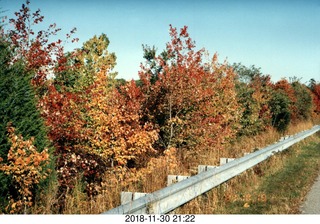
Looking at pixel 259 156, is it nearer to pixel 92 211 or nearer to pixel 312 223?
pixel 312 223

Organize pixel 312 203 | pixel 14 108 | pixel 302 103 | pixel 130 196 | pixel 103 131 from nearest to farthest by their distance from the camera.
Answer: pixel 130 196 < pixel 14 108 < pixel 312 203 < pixel 103 131 < pixel 302 103

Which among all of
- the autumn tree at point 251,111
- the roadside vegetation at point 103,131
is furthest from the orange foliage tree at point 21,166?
the autumn tree at point 251,111

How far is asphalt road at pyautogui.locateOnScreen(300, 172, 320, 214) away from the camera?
18.4ft

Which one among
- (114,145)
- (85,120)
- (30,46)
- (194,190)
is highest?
(30,46)

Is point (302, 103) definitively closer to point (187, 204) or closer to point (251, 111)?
point (251, 111)

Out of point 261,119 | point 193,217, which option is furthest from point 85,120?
point 261,119

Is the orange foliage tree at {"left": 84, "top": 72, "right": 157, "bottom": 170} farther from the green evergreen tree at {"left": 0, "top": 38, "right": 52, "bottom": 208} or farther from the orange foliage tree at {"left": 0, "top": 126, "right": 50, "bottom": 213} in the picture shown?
the orange foliage tree at {"left": 0, "top": 126, "right": 50, "bottom": 213}

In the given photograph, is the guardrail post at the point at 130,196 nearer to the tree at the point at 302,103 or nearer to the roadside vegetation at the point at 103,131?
the roadside vegetation at the point at 103,131

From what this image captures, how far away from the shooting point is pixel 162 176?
22.6 feet

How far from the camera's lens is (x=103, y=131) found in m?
8.80

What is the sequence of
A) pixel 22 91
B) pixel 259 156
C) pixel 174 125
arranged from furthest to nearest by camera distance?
pixel 174 125, pixel 259 156, pixel 22 91

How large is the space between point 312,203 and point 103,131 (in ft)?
16.1

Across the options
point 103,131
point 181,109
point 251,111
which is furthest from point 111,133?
point 251,111

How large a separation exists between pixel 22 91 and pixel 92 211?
232 cm
